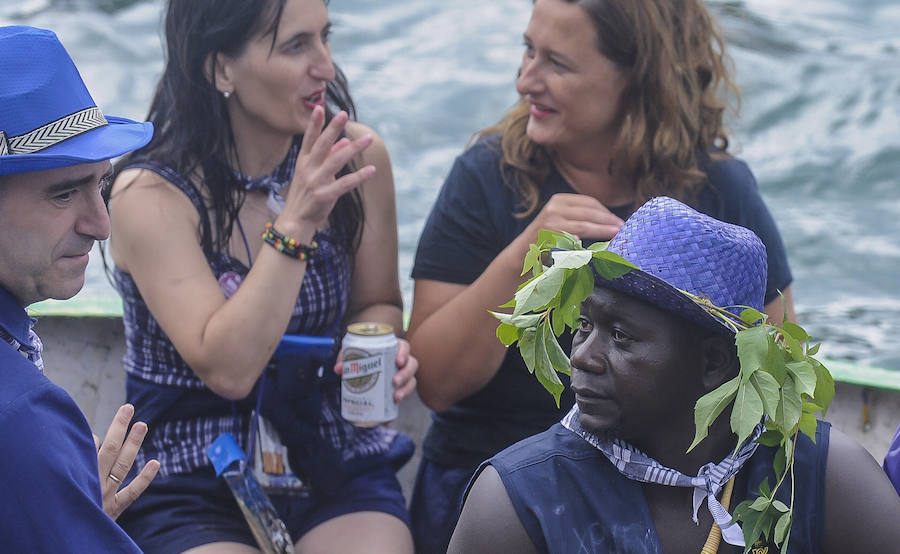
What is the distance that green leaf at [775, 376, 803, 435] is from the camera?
5.30ft

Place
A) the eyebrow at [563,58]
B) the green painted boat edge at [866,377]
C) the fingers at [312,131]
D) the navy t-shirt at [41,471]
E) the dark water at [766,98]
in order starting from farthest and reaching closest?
the dark water at [766,98] → the green painted boat edge at [866,377] → the eyebrow at [563,58] → the fingers at [312,131] → the navy t-shirt at [41,471]

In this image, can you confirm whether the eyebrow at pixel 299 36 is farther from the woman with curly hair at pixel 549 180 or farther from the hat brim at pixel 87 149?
the hat brim at pixel 87 149

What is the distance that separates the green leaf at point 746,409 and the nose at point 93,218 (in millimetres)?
946

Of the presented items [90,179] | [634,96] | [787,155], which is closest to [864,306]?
[787,155]

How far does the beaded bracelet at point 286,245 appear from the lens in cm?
233

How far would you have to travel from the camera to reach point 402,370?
2.42 m

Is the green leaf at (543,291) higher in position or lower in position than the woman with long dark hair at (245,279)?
higher

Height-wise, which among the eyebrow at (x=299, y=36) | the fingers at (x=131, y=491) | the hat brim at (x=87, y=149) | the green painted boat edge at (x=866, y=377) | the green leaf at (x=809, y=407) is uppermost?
the hat brim at (x=87, y=149)

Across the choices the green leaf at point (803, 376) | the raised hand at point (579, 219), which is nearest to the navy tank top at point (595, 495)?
the green leaf at point (803, 376)

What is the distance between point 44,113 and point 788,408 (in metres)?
1.13

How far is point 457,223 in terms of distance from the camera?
2623mm

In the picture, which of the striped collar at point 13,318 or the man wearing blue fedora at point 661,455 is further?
the man wearing blue fedora at point 661,455

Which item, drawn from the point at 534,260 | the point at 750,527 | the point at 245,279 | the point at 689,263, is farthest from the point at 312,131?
the point at 750,527

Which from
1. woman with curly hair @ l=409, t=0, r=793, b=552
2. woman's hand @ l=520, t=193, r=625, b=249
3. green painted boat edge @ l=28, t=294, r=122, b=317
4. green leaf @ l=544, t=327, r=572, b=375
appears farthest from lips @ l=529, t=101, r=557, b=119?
green painted boat edge @ l=28, t=294, r=122, b=317
